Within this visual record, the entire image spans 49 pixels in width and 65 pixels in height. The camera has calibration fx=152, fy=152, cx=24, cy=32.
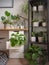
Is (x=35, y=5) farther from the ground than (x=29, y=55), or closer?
farther from the ground

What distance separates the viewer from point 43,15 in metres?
3.21

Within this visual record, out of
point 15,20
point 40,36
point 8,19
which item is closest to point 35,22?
point 40,36

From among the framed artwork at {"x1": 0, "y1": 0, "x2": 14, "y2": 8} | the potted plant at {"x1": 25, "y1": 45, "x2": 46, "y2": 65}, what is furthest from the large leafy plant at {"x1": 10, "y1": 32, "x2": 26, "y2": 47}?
the framed artwork at {"x1": 0, "y1": 0, "x2": 14, "y2": 8}

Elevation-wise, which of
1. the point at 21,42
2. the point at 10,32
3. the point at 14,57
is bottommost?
the point at 14,57

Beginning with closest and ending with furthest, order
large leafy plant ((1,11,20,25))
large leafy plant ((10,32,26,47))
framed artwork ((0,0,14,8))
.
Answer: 1. large leafy plant ((10,32,26,47))
2. large leafy plant ((1,11,20,25))
3. framed artwork ((0,0,14,8))

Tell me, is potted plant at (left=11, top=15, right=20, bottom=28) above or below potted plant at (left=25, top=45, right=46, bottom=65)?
above

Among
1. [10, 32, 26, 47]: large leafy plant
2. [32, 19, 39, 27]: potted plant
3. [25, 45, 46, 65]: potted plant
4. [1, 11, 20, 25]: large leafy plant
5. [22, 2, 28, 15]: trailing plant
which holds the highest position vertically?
[22, 2, 28, 15]: trailing plant

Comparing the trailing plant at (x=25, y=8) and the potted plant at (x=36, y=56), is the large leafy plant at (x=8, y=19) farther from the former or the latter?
the potted plant at (x=36, y=56)

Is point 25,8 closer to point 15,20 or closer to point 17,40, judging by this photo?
point 15,20

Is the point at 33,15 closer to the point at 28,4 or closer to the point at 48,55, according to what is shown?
the point at 28,4

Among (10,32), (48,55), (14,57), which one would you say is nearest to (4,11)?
(10,32)

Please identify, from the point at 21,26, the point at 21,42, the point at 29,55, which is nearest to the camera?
the point at 29,55

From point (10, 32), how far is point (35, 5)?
29.8 inches

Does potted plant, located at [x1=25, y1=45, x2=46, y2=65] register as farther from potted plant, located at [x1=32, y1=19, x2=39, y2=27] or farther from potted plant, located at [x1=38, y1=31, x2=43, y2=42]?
potted plant, located at [x1=32, y1=19, x2=39, y2=27]
